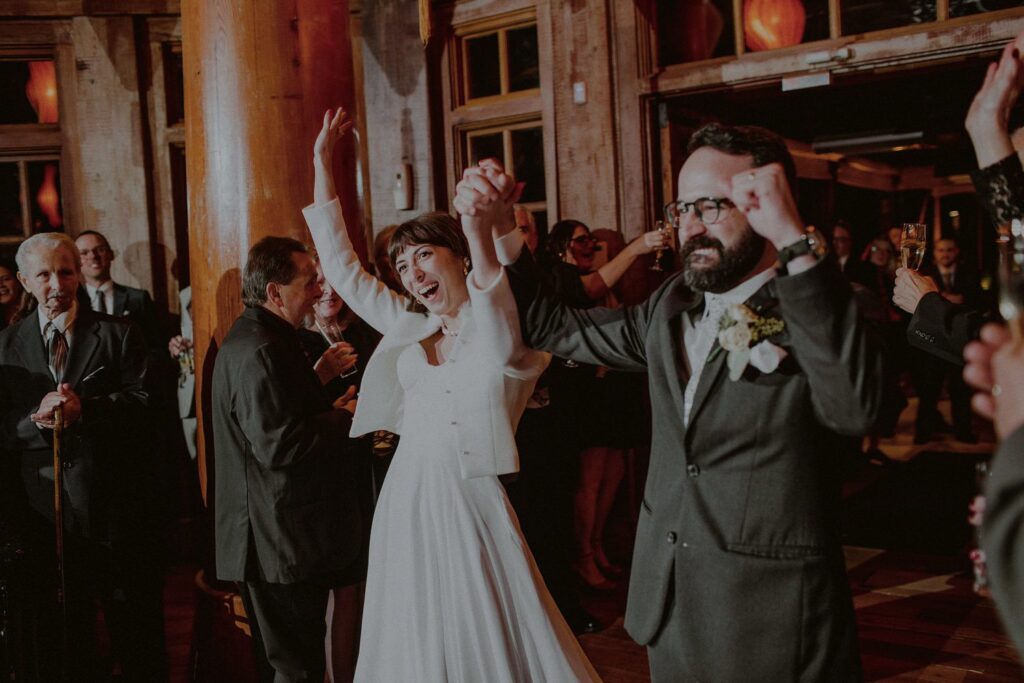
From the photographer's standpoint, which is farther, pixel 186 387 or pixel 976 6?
pixel 186 387

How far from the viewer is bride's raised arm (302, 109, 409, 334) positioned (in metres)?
3.08

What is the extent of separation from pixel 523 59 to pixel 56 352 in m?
3.42

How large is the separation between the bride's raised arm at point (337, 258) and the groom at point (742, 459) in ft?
4.50

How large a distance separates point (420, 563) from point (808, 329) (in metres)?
1.45

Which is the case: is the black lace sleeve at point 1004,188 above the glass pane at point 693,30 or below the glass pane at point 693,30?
below

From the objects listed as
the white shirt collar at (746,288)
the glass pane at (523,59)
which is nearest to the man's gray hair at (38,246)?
the white shirt collar at (746,288)

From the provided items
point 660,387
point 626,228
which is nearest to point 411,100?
point 626,228

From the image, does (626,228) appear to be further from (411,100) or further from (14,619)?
(14,619)

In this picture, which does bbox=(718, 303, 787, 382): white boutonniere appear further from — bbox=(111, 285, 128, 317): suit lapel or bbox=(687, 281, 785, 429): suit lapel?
bbox=(111, 285, 128, 317): suit lapel

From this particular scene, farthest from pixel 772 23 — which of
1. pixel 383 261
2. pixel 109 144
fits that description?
pixel 109 144

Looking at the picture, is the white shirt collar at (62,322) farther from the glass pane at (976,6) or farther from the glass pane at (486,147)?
the glass pane at (976,6)

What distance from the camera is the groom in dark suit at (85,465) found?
3492mm

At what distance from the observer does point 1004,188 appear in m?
2.04

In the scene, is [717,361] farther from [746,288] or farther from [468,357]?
[468,357]
